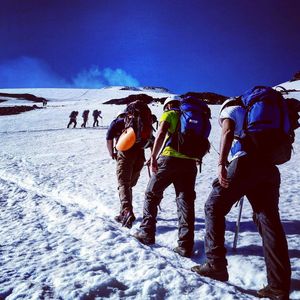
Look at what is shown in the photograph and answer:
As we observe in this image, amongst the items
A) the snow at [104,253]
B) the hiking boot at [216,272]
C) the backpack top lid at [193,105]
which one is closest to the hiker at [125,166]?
the snow at [104,253]

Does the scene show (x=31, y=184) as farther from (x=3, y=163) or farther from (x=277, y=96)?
(x=277, y=96)

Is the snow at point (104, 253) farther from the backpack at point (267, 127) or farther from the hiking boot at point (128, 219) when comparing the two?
the backpack at point (267, 127)

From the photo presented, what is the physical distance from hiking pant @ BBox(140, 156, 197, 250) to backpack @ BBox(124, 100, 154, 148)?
886 mm

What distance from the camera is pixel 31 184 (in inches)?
299

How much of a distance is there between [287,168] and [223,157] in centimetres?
701

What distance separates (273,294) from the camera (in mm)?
2646

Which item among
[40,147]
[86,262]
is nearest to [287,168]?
[86,262]

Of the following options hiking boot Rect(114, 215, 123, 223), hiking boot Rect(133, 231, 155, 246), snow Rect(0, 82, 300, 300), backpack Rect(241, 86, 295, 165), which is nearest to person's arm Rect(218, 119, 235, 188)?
backpack Rect(241, 86, 295, 165)

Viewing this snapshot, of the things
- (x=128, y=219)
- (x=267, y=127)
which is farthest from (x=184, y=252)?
(x=267, y=127)

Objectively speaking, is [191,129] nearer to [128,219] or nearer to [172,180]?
[172,180]

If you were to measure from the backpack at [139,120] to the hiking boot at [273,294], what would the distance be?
2.60m

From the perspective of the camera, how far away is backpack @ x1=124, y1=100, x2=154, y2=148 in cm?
461

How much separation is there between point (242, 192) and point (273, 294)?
2.80ft

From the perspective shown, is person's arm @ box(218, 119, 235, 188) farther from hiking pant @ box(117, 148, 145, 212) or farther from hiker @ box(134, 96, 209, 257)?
hiking pant @ box(117, 148, 145, 212)
